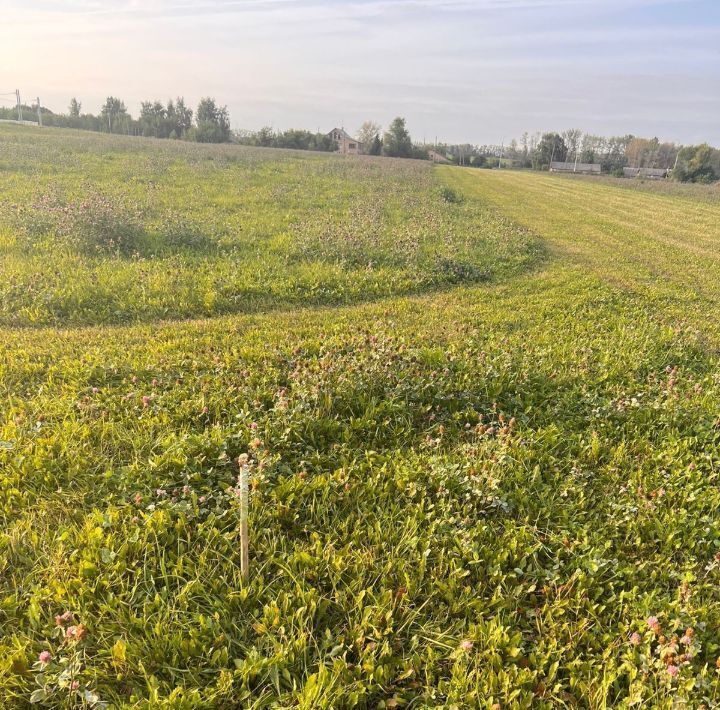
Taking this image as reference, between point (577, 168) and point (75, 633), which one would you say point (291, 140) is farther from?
point (75, 633)

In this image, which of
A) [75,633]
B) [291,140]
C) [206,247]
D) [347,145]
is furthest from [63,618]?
Result: [347,145]

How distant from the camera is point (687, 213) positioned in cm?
2781

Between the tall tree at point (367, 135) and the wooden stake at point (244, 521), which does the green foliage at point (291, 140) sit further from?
the wooden stake at point (244, 521)

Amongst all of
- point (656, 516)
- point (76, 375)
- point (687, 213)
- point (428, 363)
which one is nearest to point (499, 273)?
point (428, 363)

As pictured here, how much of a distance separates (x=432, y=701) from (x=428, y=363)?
3502mm

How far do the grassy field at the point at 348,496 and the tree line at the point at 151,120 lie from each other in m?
68.3

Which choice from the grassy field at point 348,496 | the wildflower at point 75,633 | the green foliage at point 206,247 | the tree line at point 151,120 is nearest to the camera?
the wildflower at point 75,633

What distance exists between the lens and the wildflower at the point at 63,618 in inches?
96.7

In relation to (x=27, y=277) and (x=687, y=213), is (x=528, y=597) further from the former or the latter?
(x=687, y=213)

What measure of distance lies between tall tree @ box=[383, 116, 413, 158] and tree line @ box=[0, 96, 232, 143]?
25.9m

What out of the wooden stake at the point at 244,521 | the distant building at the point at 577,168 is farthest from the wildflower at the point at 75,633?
the distant building at the point at 577,168

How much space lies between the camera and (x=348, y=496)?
3662 mm

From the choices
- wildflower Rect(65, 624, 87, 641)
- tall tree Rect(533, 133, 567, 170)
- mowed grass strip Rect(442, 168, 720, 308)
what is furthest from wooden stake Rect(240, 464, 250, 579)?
tall tree Rect(533, 133, 567, 170)

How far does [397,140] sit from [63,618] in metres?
90.5
